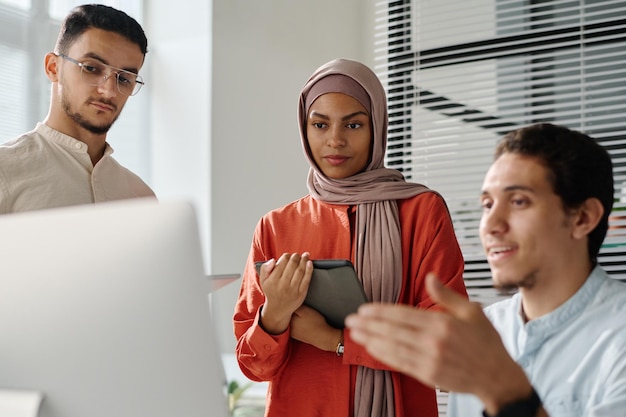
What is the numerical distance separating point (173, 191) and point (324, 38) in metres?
1.19

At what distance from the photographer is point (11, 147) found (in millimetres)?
1773

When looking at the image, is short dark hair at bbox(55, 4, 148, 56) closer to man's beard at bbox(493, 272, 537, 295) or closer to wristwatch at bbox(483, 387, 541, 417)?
man's beard at bbox(493, 272, 537, 295)

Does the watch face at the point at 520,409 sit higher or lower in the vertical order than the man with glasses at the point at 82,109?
lower

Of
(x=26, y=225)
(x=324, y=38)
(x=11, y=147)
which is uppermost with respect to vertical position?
(x=324, y=38)

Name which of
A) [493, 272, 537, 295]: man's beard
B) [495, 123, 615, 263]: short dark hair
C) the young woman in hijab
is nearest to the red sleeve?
the young woman in hijab

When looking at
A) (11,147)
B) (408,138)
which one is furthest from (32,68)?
(11,147)

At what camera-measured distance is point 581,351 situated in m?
1.31

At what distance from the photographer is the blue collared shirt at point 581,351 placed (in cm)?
123

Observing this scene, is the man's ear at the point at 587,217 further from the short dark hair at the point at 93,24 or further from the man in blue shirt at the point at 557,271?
the short dark hair at the point at 93,24

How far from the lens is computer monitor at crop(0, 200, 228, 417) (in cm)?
84

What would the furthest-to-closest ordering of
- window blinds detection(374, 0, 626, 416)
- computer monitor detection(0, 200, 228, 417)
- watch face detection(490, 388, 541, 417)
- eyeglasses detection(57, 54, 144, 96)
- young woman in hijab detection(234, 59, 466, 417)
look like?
window blinds detection(374, 0, 626, 416) < eyeglasses detection(57, 54, 144, 96) < young woman in hijab detection(234, 59, 466, 417) < watch face detection(490, 388, 541, 417) < computer monitor detection(0, 200, 228, 417)

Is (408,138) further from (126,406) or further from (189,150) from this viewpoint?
(126,406)

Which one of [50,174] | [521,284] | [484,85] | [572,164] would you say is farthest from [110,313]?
[484,85]

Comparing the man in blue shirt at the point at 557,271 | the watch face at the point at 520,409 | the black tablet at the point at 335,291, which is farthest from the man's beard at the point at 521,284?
the watch face at the point at 520,409
